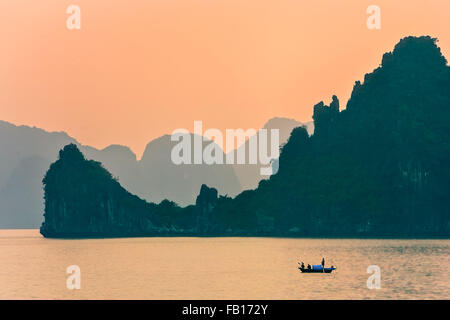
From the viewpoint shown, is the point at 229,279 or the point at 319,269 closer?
the point at 229,279

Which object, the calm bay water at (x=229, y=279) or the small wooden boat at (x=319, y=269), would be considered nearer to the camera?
the calm bay water at (x=229, y=279)

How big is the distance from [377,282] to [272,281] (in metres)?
11.7

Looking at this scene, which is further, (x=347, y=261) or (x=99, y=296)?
(x=347, y=261)

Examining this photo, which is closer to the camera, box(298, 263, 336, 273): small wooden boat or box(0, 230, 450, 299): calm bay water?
box(0, 230, 450, 299): calm bay water

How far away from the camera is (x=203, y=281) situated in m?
81.8

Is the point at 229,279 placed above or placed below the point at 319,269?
below

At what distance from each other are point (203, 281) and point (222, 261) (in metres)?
34.7

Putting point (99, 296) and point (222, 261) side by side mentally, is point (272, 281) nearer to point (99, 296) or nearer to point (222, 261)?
point (99, 296)

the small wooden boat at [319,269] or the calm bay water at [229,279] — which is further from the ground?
the small wooden boat at [319,269]

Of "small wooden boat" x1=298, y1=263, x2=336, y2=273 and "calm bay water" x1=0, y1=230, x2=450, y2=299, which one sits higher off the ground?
"small wooden boat" x1=298, y1=263, x2=336, y2=273
